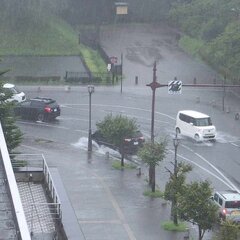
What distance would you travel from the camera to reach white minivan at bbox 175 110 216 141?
152 ft

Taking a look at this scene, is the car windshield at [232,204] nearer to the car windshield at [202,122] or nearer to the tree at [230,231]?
the tree at [230,231]

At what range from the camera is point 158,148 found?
122 feet

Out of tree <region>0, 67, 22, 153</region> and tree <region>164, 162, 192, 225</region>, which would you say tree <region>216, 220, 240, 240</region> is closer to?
tree <region>164, 162, 192, 225</region>

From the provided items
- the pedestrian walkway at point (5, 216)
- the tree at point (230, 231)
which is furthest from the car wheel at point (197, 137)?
the pedestrian walkway at point (5, 216)

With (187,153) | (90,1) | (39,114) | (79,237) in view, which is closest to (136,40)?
(90,1)

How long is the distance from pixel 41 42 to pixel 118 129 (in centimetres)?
2835

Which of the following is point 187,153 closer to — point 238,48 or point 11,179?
point 238,48

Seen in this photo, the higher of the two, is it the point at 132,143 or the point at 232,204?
the point at 132,143

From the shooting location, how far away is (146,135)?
156 ft

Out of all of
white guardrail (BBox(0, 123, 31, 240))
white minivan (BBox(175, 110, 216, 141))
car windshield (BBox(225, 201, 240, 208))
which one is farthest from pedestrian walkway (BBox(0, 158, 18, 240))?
white minivan (BBox(175, 110, 216, 141))

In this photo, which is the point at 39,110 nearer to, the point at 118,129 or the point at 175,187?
the point at 118,129

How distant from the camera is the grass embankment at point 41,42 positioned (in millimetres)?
67188

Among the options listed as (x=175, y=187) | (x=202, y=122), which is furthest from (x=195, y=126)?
(x=175, y=187)

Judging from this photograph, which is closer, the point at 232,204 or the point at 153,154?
the point at 232,204
